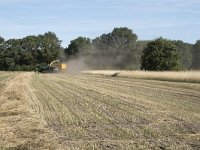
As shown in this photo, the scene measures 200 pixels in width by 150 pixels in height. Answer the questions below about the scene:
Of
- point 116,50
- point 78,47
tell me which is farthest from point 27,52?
point 116,50

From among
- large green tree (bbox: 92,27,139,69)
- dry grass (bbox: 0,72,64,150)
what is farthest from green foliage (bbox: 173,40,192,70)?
dry grass (bbox: 0,72,64,150)

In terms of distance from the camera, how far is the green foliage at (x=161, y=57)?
7850 cm

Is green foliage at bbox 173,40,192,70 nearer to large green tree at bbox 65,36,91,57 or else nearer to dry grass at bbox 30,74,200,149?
large green tree at bbox 65,36,91,57

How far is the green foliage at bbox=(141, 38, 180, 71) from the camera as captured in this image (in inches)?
3091

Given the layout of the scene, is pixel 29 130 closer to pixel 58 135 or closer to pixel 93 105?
pixel 58 135

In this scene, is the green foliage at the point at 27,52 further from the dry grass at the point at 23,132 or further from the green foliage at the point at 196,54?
the dry grass at the point at 23,132

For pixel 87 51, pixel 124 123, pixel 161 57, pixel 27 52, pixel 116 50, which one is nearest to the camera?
pixel 124 123

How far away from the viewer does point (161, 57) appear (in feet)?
259

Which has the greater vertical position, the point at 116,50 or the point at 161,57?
the point at 116,50

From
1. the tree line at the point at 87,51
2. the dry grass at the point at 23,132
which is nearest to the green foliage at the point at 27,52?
the tree line at the point at 87,51

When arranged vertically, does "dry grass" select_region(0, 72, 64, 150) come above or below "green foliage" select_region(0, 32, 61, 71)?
below

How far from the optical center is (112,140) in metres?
10.4

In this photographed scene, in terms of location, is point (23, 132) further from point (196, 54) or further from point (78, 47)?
point (196, 54)

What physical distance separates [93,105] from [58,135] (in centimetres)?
690
